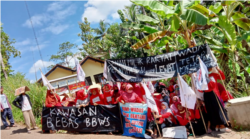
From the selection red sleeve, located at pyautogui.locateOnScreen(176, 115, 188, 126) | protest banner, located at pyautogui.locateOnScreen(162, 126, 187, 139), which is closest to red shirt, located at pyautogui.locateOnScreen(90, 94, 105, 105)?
protest banner, located at pyautogui.locateOnScreen(162, 126, 187, 139)

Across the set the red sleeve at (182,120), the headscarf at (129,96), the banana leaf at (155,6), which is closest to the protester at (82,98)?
the headscarf at (129,96)

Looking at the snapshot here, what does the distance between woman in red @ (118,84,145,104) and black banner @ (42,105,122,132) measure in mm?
430

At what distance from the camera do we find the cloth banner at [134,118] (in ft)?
16.3

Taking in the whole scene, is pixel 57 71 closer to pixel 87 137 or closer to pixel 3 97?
pixel 3 97

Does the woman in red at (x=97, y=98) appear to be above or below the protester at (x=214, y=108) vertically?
above

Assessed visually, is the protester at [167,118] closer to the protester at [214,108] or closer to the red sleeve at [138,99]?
the red sleeve at [138,99]

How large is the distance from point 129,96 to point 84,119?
1917mm

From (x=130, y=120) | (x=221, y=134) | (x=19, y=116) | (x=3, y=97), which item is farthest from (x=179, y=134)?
(x=19, y=116)

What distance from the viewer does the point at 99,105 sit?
18.9ft

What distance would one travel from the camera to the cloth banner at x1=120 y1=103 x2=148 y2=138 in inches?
196

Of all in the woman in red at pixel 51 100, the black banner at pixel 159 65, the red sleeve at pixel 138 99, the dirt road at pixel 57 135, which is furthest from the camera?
the woman in red at pixel 51 100

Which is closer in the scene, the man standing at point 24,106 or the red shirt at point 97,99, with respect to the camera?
the red shirt at point 97,99

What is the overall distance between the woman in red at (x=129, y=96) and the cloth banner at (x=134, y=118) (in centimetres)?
13

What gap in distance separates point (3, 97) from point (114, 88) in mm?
4861
